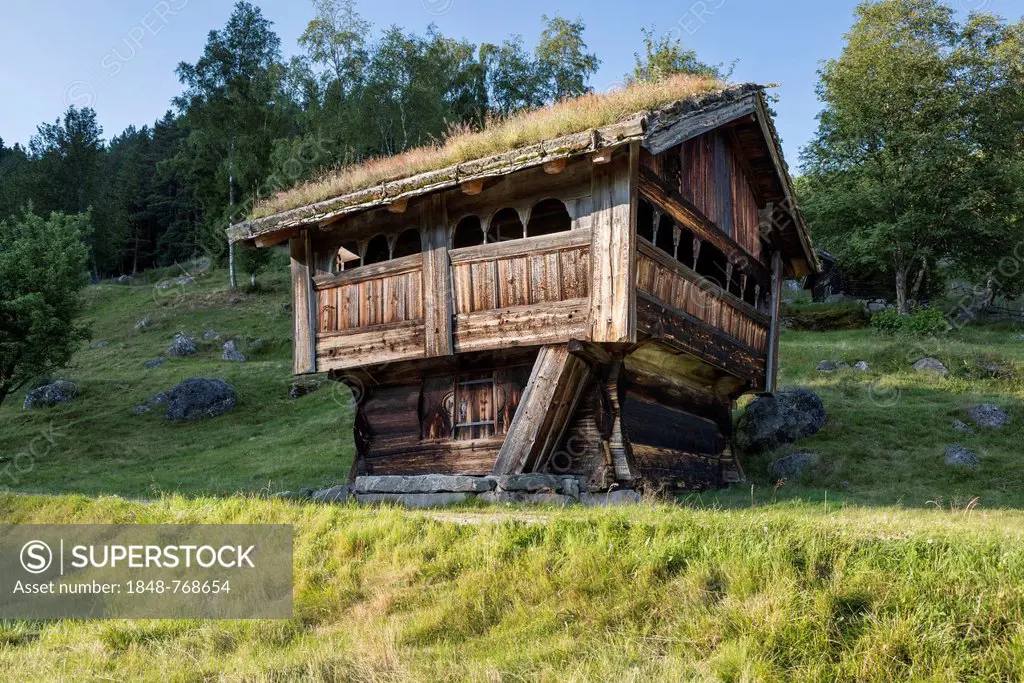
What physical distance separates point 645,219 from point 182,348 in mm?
25256

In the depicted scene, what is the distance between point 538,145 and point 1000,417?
12451 mm

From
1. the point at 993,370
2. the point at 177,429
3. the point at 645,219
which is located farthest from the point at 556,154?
the point at 177,429

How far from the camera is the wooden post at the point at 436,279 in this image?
12.4 m

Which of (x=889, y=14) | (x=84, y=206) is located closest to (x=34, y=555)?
(x=889, y=14)

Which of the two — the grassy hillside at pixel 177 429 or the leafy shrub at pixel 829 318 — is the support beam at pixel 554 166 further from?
the leafy shrub at pixel 829 318

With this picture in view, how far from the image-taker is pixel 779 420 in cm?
1775

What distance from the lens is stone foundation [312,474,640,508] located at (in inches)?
431

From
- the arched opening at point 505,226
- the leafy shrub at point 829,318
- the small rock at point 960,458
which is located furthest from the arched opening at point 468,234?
the leafy shrub at point 829,318

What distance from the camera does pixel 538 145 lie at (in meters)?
10.8

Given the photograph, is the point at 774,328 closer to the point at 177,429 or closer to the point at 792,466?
the point at 792,466

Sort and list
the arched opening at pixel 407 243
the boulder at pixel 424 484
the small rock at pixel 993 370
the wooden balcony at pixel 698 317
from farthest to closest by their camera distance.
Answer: the small rock at pixel 993 370 → the arched opening at pixel 407 243 → the wooden balcony at pixel 698 317 → the boulder at pixel 424 484

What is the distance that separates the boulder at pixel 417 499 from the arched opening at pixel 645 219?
439 cm

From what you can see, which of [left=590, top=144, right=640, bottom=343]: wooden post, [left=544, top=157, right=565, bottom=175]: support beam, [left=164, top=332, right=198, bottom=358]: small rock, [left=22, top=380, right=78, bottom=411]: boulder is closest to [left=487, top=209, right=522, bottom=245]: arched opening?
[left=544, top=157, right=565, bottom=175]: support beam

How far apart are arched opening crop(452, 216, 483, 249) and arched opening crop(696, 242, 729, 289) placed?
13.6 feet
